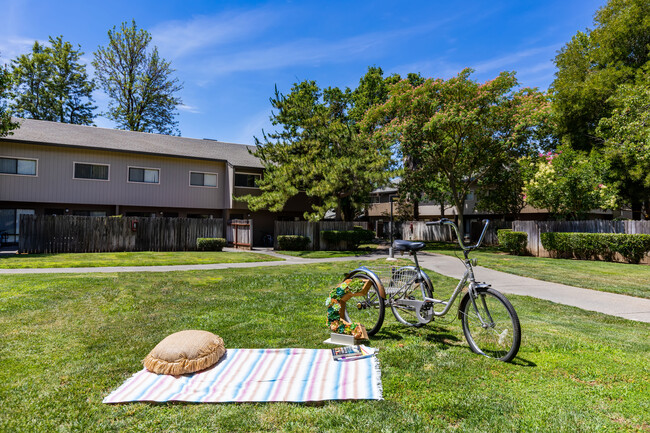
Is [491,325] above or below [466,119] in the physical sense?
below

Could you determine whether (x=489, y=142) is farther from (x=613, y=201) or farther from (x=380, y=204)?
(x=380, y=204)

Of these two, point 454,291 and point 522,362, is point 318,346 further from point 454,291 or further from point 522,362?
point 522,362

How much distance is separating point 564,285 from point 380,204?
33.6 m

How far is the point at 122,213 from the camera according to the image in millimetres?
23656

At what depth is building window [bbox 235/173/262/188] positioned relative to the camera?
25.4 m

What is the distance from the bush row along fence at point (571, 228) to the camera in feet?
57.3

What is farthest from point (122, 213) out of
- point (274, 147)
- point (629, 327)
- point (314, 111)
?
point (629, 327)

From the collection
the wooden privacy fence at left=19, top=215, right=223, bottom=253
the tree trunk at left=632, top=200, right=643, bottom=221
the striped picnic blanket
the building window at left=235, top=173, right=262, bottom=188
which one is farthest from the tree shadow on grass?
the tree trunk at left=632, top=200, right=643, bottom=221

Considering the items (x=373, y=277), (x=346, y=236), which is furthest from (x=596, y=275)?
(x=346, y=236)

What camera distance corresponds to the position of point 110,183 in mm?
22719

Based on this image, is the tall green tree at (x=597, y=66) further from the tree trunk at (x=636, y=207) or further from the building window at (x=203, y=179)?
the building window at (x=203, y=179)

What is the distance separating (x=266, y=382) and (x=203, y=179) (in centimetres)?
2369

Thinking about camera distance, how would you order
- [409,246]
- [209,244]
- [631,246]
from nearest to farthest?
1. [409,246]
2. [631,246]
3. [209,244]

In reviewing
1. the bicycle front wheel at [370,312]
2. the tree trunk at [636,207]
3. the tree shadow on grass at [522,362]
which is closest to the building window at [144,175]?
the bicycle front wheel at [370,312]
